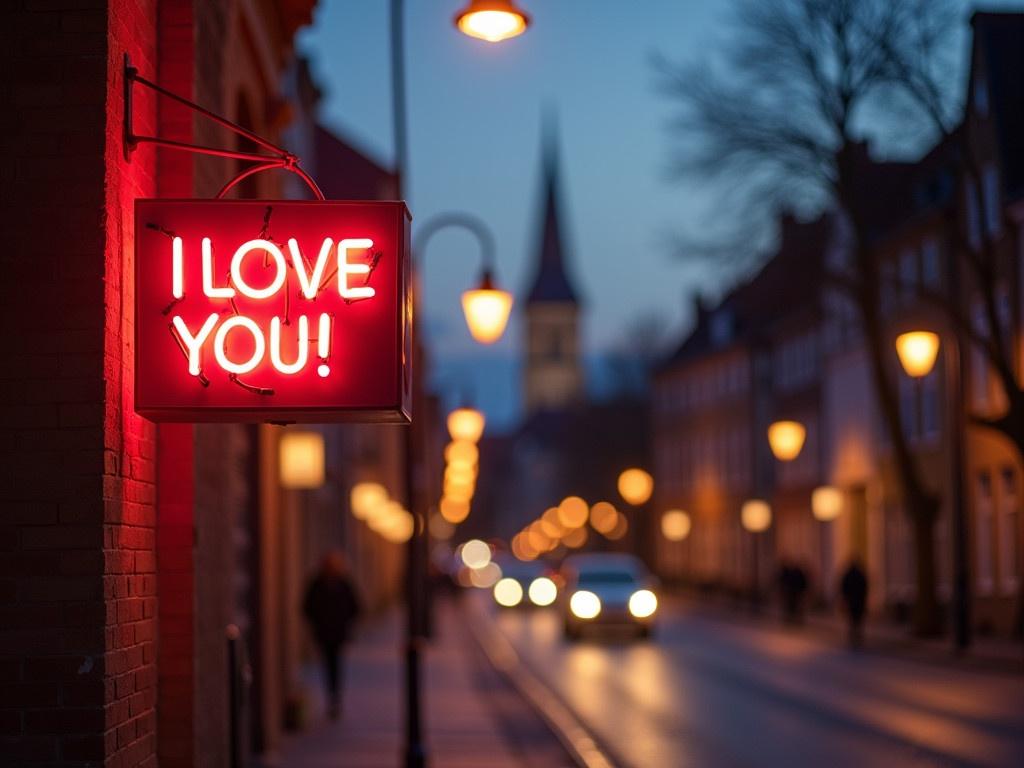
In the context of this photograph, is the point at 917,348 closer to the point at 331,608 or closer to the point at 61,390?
the point at 331,608

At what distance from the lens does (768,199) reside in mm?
37719

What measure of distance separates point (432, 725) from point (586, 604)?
19.9 m

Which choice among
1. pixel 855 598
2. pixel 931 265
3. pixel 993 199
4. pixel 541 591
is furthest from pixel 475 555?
pixel 855 598

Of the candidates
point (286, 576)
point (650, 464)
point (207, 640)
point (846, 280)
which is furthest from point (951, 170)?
point (650, 464)

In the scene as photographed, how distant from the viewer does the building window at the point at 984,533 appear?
142ft

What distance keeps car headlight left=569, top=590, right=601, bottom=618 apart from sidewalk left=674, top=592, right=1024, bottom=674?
17.9ft

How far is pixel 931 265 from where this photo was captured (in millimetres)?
48250

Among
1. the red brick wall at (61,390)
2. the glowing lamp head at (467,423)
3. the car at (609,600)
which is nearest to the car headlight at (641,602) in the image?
the car at (609,600)

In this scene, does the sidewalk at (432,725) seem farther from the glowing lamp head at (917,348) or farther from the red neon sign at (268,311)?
the red neon sign at (268,311)

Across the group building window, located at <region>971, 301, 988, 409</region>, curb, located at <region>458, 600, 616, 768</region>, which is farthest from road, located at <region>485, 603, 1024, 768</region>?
building window, located at <region>971, 301, 988, 409</region>

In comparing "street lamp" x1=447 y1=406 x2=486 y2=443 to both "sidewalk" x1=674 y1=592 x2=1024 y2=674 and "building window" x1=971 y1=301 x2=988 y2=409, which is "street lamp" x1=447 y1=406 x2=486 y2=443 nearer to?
"sidewalk" x1=674 y1=592 x2=1024 y2=674

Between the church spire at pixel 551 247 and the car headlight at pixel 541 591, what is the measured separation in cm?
12272

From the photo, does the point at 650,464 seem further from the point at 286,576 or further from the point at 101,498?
the point at 101,498

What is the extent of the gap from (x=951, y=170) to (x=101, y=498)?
132ft
